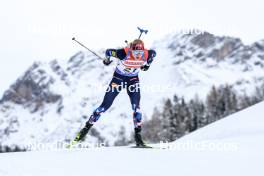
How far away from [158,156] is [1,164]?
321 centimetres

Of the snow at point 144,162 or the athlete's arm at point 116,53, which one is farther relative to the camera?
the athlete's arm at point 116,53

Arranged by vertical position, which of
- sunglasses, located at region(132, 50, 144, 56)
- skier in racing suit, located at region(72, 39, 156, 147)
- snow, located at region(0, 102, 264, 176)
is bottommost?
snow, located at region(0, 102, 264, 176)

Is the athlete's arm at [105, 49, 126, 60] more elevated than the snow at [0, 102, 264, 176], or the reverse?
the athlete's arm at [105, 49, 126, 60]

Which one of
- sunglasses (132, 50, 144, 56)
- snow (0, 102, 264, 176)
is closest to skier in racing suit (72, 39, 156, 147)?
sunglasses (132, 50, 144, 56)

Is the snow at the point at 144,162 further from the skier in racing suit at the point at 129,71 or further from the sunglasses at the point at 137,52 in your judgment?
the sunglasses at the point at 137,52

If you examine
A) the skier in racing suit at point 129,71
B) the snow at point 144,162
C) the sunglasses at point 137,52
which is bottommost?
the snow at point 144,162

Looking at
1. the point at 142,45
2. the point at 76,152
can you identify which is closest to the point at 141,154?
the point at 76,152

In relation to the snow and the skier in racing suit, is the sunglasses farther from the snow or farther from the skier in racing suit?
the snow

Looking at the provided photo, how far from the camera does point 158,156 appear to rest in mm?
9805

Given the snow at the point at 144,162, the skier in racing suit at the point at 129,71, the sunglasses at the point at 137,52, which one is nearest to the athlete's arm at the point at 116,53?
the skier in racing suit at the point at 129,71

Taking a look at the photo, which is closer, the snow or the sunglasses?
the snow

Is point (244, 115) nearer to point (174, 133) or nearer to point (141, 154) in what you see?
point (141, 154)

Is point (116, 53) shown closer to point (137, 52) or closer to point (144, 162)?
point (137, 52)

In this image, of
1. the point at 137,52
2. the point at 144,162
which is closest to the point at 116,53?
the point at 137,52
